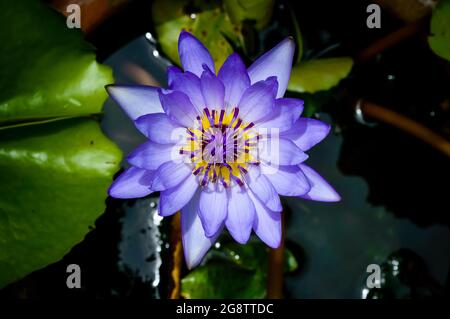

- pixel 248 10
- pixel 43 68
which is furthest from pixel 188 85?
pixel 248 10

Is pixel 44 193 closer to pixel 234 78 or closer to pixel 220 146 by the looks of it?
pixel 220 146

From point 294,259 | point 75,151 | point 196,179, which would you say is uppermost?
point 75,151

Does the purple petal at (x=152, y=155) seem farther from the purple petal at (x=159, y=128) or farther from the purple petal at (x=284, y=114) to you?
the purple petal at (x=284, y=114)

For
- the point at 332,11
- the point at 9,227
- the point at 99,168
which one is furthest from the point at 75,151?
the point at 332,11

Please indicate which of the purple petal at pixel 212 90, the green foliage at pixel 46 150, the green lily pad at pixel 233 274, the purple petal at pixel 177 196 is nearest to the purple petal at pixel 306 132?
the purple petal at pixel 212 90

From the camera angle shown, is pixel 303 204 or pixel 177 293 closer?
pixel 177 293

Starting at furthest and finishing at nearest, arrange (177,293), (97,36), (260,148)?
1. (97,36)
2. (177,293)
3. (260,148)
